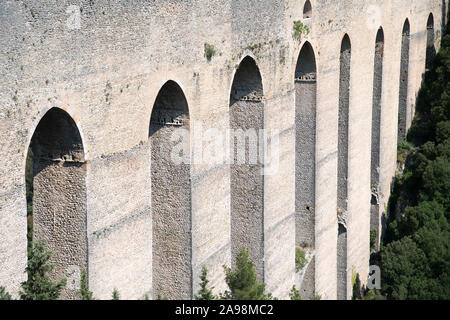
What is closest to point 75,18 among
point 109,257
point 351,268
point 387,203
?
point 109,257

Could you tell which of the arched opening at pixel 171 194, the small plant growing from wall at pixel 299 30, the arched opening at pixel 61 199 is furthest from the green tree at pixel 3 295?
the small plant growing from wall at pixel 299 30

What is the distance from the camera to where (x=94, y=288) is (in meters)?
11.5

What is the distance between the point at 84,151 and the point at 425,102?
758 inches

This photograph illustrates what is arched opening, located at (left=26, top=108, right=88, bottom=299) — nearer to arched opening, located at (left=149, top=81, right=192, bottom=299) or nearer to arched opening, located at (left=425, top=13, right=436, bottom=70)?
arched opening, located at (left=149, top=81, right=192, bottom=299)

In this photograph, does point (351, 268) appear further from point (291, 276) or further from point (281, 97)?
point (281, 97)

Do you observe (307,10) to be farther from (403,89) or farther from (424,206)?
(403,89)

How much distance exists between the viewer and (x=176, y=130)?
13398 millimetres

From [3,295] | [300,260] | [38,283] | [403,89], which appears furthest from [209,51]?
[403,89]

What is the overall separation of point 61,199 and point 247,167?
17.1 ft

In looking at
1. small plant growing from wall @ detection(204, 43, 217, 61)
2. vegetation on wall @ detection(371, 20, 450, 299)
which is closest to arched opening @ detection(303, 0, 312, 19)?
small plant growing from wall @ detection(204, 43, 217, 61)

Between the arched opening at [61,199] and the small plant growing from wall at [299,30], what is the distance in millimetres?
7008

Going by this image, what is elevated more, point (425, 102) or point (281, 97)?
point (425, 102)

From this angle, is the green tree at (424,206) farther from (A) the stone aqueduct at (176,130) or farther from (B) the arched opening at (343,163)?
(A) the stone aqueduct at (176,130)

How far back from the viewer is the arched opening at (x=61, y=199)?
11.2 metres
